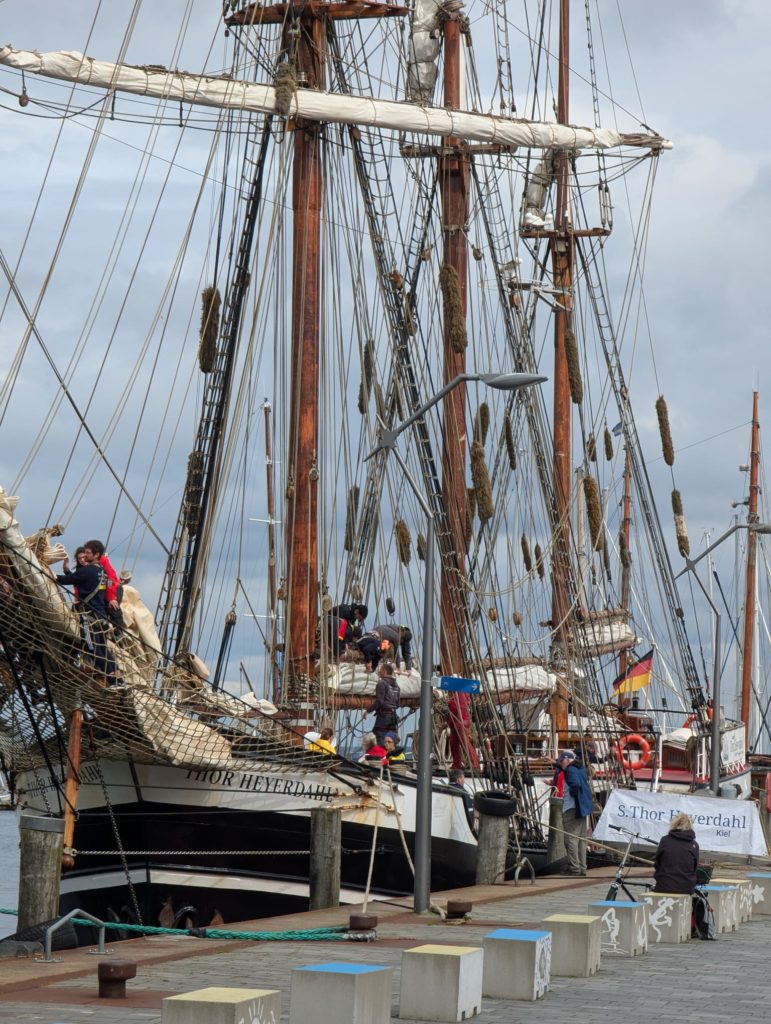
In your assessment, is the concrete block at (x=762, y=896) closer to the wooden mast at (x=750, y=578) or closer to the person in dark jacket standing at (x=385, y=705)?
the person in dark jacket standing at (x=385, y=705)

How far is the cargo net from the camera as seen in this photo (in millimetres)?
19094

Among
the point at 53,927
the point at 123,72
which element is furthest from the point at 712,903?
the point at 123,72

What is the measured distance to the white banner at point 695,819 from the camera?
971 inches

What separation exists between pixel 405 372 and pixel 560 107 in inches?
901

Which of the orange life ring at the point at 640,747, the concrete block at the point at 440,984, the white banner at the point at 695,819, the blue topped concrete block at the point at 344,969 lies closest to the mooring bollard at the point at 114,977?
the blue topped concrete block at the point at 344,969

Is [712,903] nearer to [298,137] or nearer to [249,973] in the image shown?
[249,973]

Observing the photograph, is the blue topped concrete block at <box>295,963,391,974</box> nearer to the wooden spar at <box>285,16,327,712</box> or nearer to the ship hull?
the ship hull

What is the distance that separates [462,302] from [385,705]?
1178cm

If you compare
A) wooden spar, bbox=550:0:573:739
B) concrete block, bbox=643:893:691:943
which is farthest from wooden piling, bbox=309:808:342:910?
wooden spar, bbox=550:0:573:739

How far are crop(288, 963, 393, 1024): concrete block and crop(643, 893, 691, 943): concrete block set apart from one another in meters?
7.92

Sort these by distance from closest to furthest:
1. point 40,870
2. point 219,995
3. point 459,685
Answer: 1. point 219,995
2. point 40,870
3. point 459,685

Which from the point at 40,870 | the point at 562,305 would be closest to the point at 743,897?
the point at 40,870

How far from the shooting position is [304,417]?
1130 inches

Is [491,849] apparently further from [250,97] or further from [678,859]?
[250,97]
